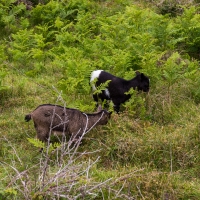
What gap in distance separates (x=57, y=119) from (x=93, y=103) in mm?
1196

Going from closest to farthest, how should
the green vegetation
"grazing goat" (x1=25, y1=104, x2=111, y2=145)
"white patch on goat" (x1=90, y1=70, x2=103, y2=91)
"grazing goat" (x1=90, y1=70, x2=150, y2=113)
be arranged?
1. the green vegetation
2. "grazing goat" (x1=25, y1=104, x2=111, y2=145)
3. "grazing goat" (x1=90, y1=70, x2=150, y2=113)
4. "white patch on goat" (x1=90, y1=70, x2=103, y2=91)

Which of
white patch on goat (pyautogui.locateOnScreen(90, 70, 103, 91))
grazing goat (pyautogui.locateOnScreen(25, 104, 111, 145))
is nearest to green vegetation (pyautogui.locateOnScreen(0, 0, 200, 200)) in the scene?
white patch on goat (pyautogui.locateOnScreen(90, 70, 103, 91))

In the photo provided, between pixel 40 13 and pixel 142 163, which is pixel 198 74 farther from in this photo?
pixel 40 13

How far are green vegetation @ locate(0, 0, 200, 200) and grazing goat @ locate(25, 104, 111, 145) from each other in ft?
0.86

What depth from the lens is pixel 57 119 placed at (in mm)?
7113

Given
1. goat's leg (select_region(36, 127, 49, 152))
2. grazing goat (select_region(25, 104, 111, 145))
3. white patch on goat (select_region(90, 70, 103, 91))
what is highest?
white patch on goat (select_region(90, 70, 103, 91))

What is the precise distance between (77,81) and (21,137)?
1661 millimetres

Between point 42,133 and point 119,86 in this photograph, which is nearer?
point 42,133

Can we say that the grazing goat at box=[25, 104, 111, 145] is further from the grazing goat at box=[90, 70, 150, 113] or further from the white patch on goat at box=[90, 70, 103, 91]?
the white patch on goat at box=[90, 70, 103, 91]

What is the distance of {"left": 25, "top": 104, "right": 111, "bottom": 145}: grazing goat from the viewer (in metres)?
7.00

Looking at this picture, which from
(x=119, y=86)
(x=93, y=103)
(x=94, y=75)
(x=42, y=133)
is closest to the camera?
(x=42, y=133)

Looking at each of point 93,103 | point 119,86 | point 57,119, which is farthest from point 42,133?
point 119,86

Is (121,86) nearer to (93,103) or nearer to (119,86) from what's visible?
(119,86)

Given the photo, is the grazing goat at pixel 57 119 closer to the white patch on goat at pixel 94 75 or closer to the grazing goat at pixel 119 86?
the grazing goat at pixel 119 86
